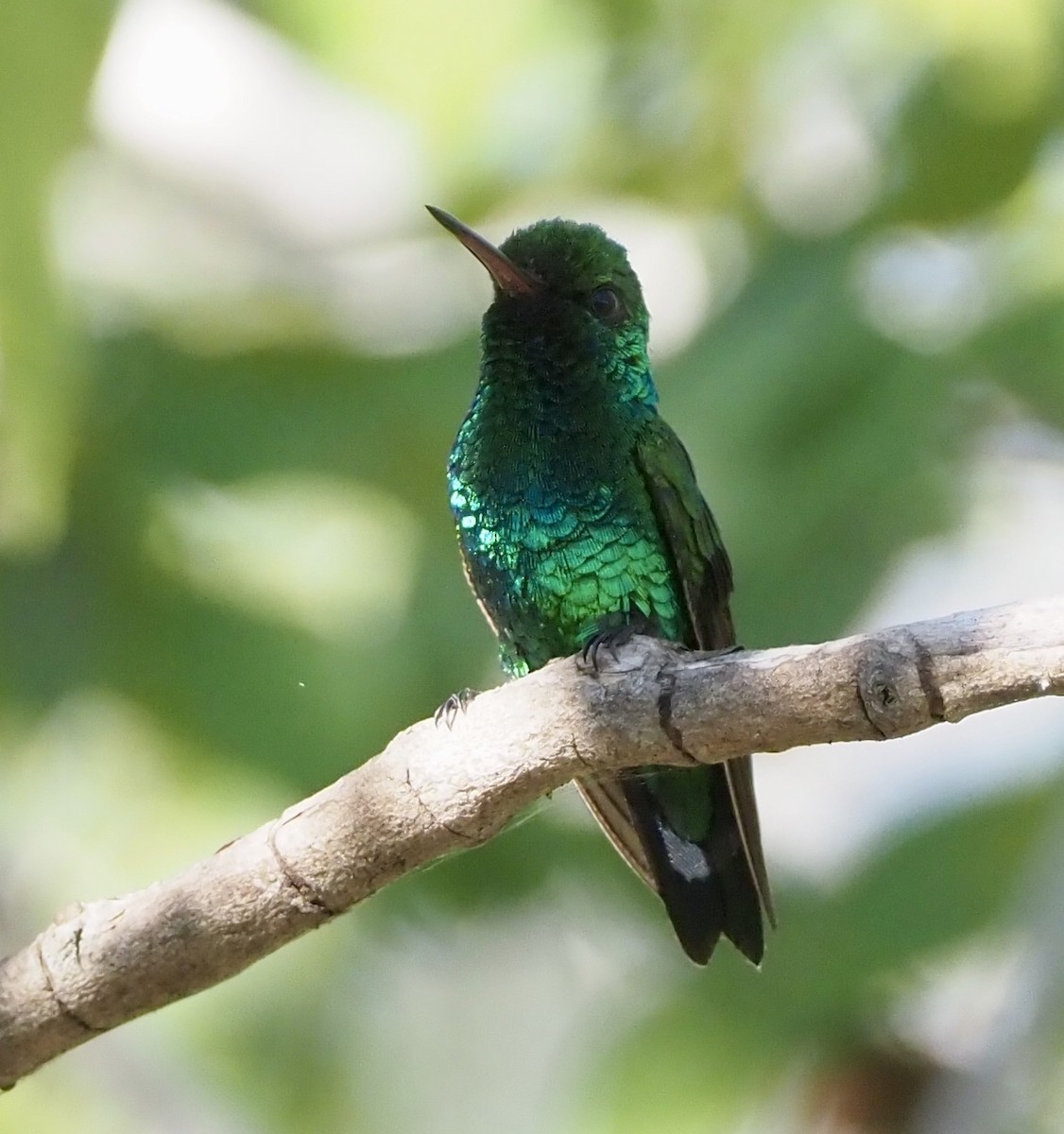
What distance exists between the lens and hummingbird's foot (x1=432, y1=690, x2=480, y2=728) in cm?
267

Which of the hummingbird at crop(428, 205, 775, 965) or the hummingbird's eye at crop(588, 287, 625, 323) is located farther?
the hummingbird's eye at crop(588, 287, 625, 323)

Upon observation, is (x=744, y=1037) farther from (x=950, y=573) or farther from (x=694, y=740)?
(x=694, y=740)

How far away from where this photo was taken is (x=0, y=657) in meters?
5.06

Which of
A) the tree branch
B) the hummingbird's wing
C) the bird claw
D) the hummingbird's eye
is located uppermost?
the hummingbird's eye

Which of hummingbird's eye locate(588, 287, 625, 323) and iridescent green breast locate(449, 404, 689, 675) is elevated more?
hummingbird's eye locate(588, 287, 625, 323)

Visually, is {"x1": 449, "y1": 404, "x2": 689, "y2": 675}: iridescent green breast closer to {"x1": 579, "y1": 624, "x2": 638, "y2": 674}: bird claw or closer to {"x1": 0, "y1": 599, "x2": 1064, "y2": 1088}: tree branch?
{"x1": 579, "y1": 624, "x2": 638, "y2": 674}: bird claw

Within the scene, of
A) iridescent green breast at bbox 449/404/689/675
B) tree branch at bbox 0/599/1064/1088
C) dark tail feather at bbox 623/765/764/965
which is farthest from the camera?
Result: iridescent green breast at bbox 449/404/689/675

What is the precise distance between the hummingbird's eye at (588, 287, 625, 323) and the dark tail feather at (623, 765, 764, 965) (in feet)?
3.65

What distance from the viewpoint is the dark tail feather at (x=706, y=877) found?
3361mm

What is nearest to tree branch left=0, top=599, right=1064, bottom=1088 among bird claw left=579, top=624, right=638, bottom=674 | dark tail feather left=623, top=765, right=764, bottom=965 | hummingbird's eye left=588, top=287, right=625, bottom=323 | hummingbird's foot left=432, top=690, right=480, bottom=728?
bird claw left=579, top=624, right=638, bottom=674

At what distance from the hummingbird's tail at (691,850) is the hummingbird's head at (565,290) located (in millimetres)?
1021

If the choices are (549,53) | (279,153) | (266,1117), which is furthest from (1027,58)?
(266,1117)

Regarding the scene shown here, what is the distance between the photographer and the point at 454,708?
2.98 meters

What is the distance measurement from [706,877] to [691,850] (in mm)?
97
